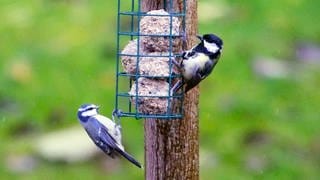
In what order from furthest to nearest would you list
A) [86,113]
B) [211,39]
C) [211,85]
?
[211,85], [86,113], [211,39]

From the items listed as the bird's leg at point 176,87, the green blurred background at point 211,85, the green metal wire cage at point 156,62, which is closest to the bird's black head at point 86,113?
the green metal wire cage at point 156,62

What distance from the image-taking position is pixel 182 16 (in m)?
5.96

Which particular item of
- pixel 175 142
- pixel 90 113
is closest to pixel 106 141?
pixel 90 113

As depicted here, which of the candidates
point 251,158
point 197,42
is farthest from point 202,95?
point 197,42

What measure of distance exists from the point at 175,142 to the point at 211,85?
290 cm

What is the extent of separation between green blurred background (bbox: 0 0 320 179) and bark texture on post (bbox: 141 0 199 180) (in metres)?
2.01

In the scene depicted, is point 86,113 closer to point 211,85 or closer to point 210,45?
point 210,45

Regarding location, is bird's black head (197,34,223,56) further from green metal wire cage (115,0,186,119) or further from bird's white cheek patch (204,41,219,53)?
green metal wire cage (115,0,186,119)

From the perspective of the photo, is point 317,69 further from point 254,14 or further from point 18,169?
point 18,169

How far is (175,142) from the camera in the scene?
600 cm

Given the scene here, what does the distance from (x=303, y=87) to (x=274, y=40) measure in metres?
0.67

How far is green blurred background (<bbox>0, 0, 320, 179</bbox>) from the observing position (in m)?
8.16

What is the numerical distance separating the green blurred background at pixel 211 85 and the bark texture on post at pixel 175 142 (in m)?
2.01

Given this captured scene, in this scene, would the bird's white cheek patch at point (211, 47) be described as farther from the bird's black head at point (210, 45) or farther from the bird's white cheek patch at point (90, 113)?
the bird's white cheek patch at point (90, 113)
